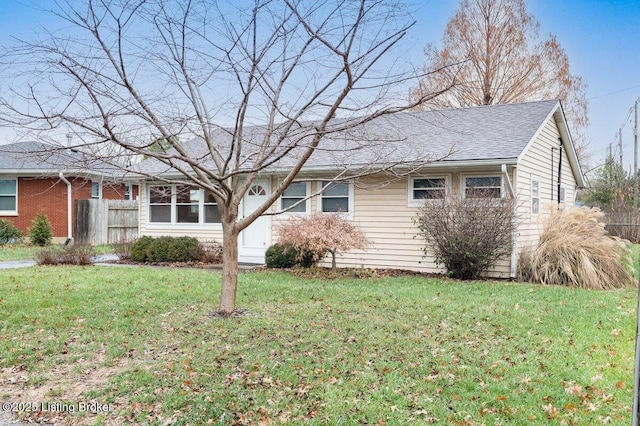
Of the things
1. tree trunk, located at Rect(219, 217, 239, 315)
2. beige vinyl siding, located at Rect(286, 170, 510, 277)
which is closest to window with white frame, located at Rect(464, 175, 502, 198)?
beige vinyl siding, located at Rect(286, 170, 510, 277)

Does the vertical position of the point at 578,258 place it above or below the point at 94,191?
below

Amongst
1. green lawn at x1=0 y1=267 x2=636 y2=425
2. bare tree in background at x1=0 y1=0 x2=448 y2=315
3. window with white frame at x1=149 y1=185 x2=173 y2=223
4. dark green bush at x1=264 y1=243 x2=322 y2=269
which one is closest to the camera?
green lawn at x1=0 y1=267 x2=636 y2=425

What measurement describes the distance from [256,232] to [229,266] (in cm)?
760

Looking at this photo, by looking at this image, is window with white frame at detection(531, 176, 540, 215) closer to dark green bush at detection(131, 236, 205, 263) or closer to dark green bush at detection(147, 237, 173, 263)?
dark green bush at detection(131, 236, 205, 263)

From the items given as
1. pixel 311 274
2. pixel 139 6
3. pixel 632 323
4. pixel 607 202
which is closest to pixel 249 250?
pixel 311 274

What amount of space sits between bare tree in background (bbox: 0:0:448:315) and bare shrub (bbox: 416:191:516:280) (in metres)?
4.99

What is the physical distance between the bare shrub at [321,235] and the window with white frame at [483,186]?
8.50 ft

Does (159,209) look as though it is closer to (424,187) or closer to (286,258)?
(286,258)

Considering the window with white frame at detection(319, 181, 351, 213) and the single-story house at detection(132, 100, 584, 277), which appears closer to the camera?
the single-story house at detection(132, 100, 584, 277)

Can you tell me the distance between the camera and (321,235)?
10695 millimetres

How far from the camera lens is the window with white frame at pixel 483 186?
35.3 feet

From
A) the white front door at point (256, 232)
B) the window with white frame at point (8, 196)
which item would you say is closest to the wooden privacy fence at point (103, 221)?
the window with white frame at point (8, 196)

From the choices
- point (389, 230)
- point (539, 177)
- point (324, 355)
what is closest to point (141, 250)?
point (389, 230)

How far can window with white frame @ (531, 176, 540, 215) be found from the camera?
496 inches
